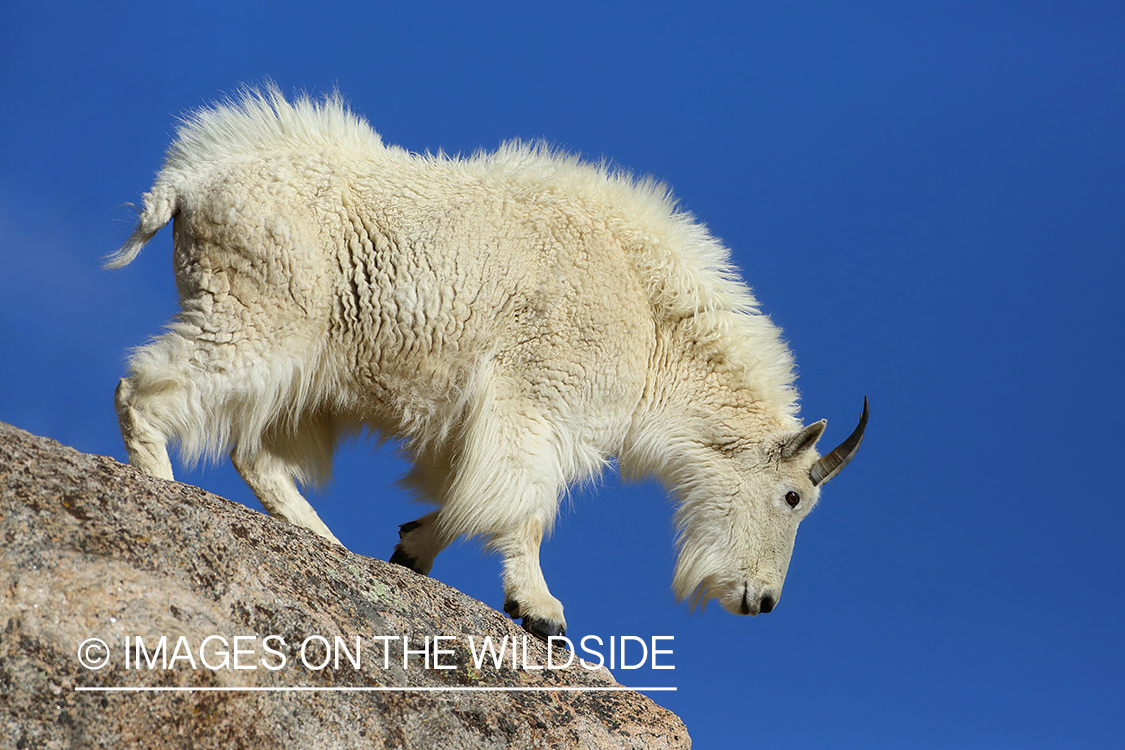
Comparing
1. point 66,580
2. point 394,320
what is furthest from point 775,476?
point 66,580

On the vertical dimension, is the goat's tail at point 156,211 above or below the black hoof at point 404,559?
above

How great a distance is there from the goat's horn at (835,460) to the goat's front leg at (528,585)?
1.77 m

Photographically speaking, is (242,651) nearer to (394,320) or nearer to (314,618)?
(314,618)

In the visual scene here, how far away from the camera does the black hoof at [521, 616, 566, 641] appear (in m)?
5.11

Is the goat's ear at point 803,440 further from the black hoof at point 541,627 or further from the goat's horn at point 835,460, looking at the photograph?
the black hoof at point 541,627

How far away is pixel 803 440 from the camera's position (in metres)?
5.90

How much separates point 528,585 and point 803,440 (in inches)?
71.5

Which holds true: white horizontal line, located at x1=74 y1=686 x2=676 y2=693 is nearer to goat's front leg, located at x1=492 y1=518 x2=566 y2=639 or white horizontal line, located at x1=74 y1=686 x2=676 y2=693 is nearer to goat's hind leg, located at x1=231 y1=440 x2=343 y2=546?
goat's front leg, located at x1=492 y1=518 x2=566 y2=639

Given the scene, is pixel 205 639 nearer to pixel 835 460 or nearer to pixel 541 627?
pixel 541 627

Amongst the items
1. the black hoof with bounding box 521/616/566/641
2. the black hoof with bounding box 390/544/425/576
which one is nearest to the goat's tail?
the black hoof with bounding box 390/544/425/576

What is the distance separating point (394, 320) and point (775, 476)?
2.39 metres

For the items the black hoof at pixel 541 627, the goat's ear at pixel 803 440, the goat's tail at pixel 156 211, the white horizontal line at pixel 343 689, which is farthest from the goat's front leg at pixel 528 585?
the goat's tail at pixel 156 211

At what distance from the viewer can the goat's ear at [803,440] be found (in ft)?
19.1

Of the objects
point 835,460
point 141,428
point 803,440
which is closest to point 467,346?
point 141,428
